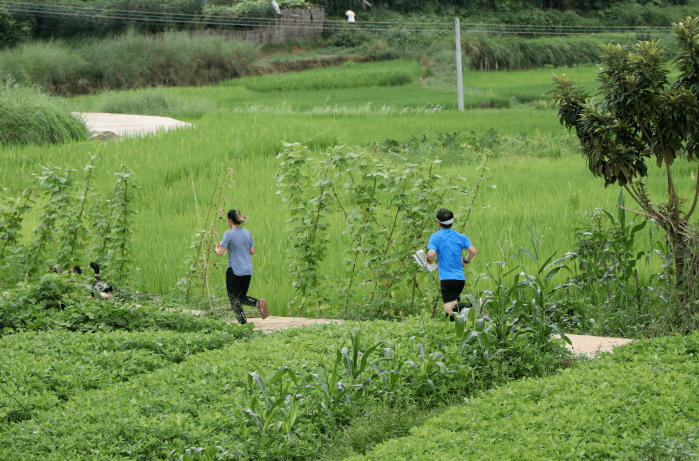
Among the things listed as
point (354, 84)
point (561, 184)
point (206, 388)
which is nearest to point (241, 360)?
point (206, 388)

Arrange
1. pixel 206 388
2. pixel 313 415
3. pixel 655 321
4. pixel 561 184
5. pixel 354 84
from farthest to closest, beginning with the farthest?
pixel 354 84 → pixel 561 184 → pixel 655 321 → pixel 206 388 → pixel 313 415

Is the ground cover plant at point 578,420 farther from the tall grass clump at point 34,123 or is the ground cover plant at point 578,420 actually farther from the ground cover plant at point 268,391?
the tall grass clump at point 34,123

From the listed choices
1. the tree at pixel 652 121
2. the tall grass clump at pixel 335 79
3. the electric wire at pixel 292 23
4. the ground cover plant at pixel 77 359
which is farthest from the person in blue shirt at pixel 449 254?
the electric wire at pixel 292 23

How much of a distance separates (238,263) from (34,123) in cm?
1404

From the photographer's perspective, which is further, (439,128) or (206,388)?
(439,128)

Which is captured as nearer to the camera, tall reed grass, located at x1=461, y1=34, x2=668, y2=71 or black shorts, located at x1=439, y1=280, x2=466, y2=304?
black shorts, located at x1=439, y1=280, x2=466, y2=304

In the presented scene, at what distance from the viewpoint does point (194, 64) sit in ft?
128

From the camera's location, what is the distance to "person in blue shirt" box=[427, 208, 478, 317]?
25.9 ft

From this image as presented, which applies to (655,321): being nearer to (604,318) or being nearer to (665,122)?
(604,318)

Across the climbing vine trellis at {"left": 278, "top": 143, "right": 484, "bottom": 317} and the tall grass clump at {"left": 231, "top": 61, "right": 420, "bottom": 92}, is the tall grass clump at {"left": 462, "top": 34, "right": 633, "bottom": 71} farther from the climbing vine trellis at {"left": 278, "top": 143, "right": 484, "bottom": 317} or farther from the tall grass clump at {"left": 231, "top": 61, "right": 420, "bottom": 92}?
the climbing vine trellis at {"left": 278, "top": 143, "right": 484, "bottom": 317}

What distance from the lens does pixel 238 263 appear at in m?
9.02

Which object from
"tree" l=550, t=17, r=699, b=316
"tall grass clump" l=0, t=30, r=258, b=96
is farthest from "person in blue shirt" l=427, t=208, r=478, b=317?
"tall grass clump" l=0, t=30, r=258, b=96

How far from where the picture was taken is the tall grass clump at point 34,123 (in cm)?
2059

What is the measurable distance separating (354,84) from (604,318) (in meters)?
30.4
